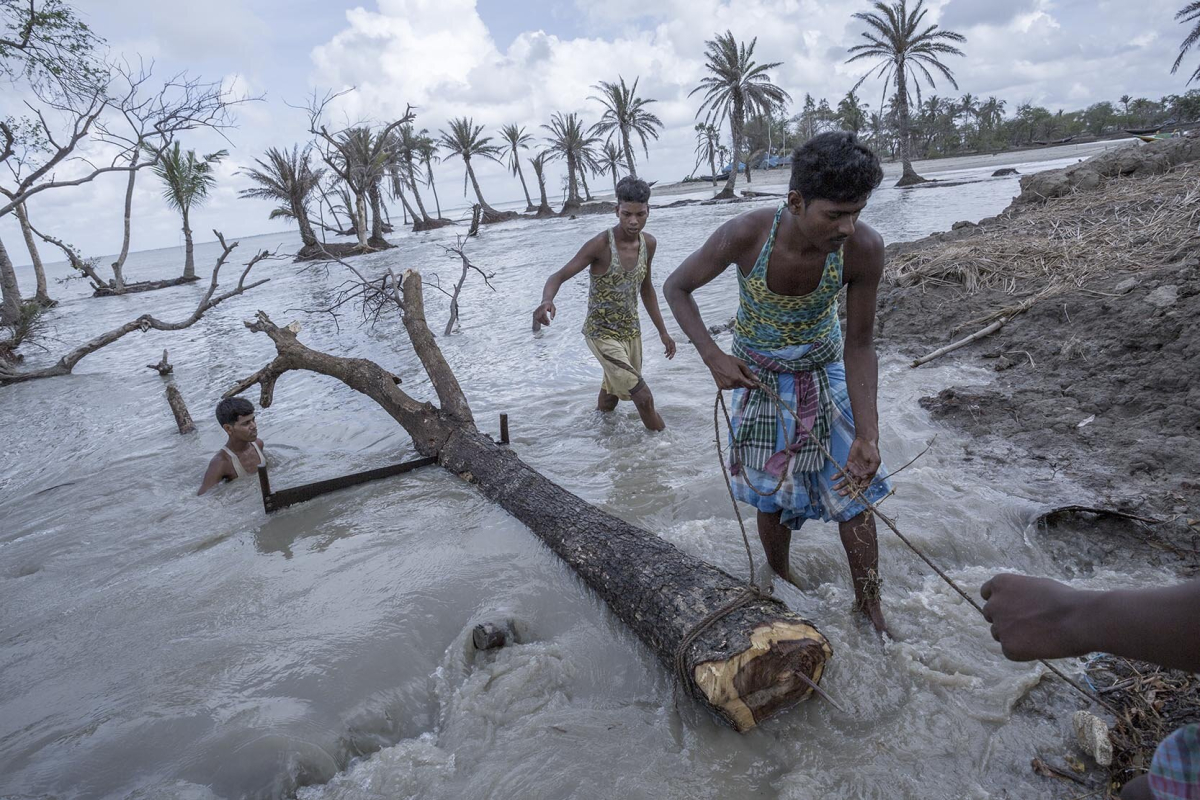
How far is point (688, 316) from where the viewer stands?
249 cm

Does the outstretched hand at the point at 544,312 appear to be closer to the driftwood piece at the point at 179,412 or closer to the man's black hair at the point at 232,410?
the man's black hair at the point at 232,410

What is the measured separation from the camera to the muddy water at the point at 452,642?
81.2 inches

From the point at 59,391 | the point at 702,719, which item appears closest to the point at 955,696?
the point at 702,719

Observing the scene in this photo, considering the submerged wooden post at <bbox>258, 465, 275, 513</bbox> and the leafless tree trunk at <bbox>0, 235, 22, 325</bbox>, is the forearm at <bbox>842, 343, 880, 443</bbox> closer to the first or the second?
the submerged wooden post at <bbox>258, 465, 275, 513</bbox>

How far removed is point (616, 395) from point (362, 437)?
249 centimetres

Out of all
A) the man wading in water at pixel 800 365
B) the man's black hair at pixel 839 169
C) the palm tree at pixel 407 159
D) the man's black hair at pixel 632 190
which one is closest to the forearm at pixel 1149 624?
the man wading in water at pixel 800 365

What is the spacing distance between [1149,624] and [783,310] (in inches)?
57.3

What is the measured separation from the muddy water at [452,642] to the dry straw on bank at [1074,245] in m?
1.69

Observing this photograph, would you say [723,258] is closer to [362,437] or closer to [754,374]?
[754,374]

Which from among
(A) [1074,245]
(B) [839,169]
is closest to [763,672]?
(B) [839,169]

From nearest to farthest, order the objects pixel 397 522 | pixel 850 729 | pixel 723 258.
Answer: pixel 850 729, pixel 723 258, pixel 397 522

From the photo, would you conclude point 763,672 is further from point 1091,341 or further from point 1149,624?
point 1091,341

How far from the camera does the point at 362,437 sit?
6078 millimetres

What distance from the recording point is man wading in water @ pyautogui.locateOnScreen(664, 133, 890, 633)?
7.36 feet
